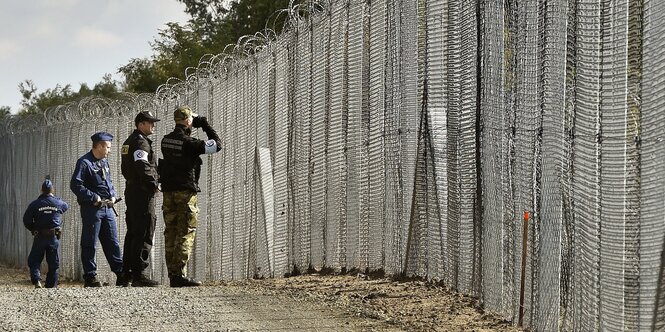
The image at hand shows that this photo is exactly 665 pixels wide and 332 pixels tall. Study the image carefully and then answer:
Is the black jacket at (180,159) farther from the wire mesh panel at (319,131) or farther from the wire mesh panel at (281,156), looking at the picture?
the wire mesh panel at (281,156)

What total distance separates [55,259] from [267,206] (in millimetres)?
3780

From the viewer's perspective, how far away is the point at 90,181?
13531mm

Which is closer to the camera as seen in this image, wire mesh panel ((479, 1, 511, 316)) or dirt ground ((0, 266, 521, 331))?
wire mesh panel ((479, 1, 511, 316))

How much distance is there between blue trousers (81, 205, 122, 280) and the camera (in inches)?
533

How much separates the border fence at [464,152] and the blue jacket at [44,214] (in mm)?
2028

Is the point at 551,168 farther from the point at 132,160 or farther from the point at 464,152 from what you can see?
the point at 132,160

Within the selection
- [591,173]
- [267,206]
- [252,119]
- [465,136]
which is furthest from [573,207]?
[252,119]

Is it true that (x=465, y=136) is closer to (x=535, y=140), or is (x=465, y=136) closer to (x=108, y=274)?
(x=535, y=140)

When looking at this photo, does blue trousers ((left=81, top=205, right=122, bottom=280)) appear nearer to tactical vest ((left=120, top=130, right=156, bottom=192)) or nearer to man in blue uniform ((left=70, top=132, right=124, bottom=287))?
man in blue uniform ((left=70, top=132, right=124, bottom=287))

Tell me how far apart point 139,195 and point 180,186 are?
72cm

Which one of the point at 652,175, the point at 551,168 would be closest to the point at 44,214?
the point at 551,168

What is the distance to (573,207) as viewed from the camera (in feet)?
22.2

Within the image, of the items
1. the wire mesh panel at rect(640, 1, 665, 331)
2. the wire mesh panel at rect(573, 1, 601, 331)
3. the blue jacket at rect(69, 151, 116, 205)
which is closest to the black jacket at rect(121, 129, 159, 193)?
the blue jacket at rect(69, 151, 116, 205)

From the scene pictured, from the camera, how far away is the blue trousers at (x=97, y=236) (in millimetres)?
13531
